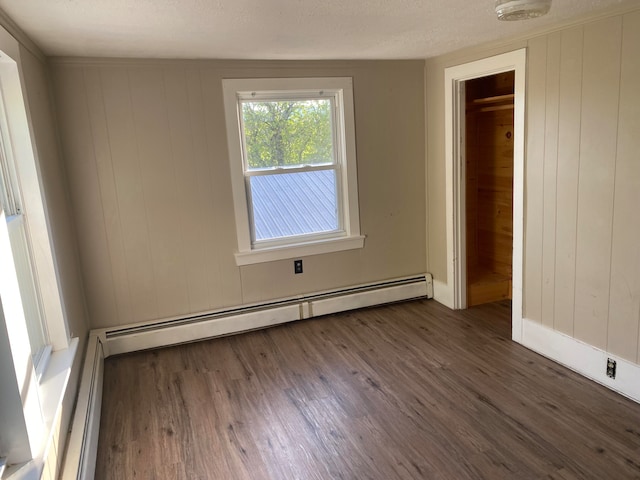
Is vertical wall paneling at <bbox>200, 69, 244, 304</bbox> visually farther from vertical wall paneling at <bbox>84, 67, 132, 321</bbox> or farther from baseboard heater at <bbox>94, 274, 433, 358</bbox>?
vertical wall paneling at <bbox>84, 67, 132, 321</bbox>

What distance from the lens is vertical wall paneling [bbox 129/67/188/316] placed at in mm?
3293

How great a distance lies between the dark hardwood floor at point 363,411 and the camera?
2219mm

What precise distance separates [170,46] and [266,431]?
2.25 meters

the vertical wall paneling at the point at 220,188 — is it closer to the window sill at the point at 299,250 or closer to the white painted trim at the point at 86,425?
the window sill at the point at 299,250

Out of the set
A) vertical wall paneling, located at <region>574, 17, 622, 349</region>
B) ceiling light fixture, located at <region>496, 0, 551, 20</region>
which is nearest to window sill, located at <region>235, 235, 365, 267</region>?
vertical wall paneling, located at <region>574, 17, 622, 349</region>

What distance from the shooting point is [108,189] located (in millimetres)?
3314

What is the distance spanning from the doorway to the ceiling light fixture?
6.91 feet

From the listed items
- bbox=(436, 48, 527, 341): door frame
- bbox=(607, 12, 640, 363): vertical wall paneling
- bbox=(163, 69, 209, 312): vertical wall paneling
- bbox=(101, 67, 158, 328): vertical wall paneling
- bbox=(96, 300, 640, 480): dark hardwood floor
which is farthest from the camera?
bbox=(163, 69, 209, 312): vertical wall paneling

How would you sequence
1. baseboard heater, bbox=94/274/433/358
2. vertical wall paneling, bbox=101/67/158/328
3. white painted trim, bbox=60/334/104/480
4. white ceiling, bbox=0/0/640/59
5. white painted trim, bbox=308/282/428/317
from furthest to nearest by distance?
white painted trim, bbox=308/282/428/317, baseboard heater, bbox=94/274/433/358, vertical wall paneling, bbox=101/67/158/328, white ceiling, bbox=0/0/640/59, white painted trim, bbox=60/334/104/480

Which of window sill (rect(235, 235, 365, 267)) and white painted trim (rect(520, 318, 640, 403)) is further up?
window sill (rect(235, 235, 365, 267))

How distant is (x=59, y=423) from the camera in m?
1.95

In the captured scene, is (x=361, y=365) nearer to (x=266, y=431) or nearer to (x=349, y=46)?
(x=266, y=431)

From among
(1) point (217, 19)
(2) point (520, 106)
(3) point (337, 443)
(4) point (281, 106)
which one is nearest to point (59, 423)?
(3) point (337, 443)

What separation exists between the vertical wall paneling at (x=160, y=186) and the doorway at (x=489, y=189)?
7.54ft
